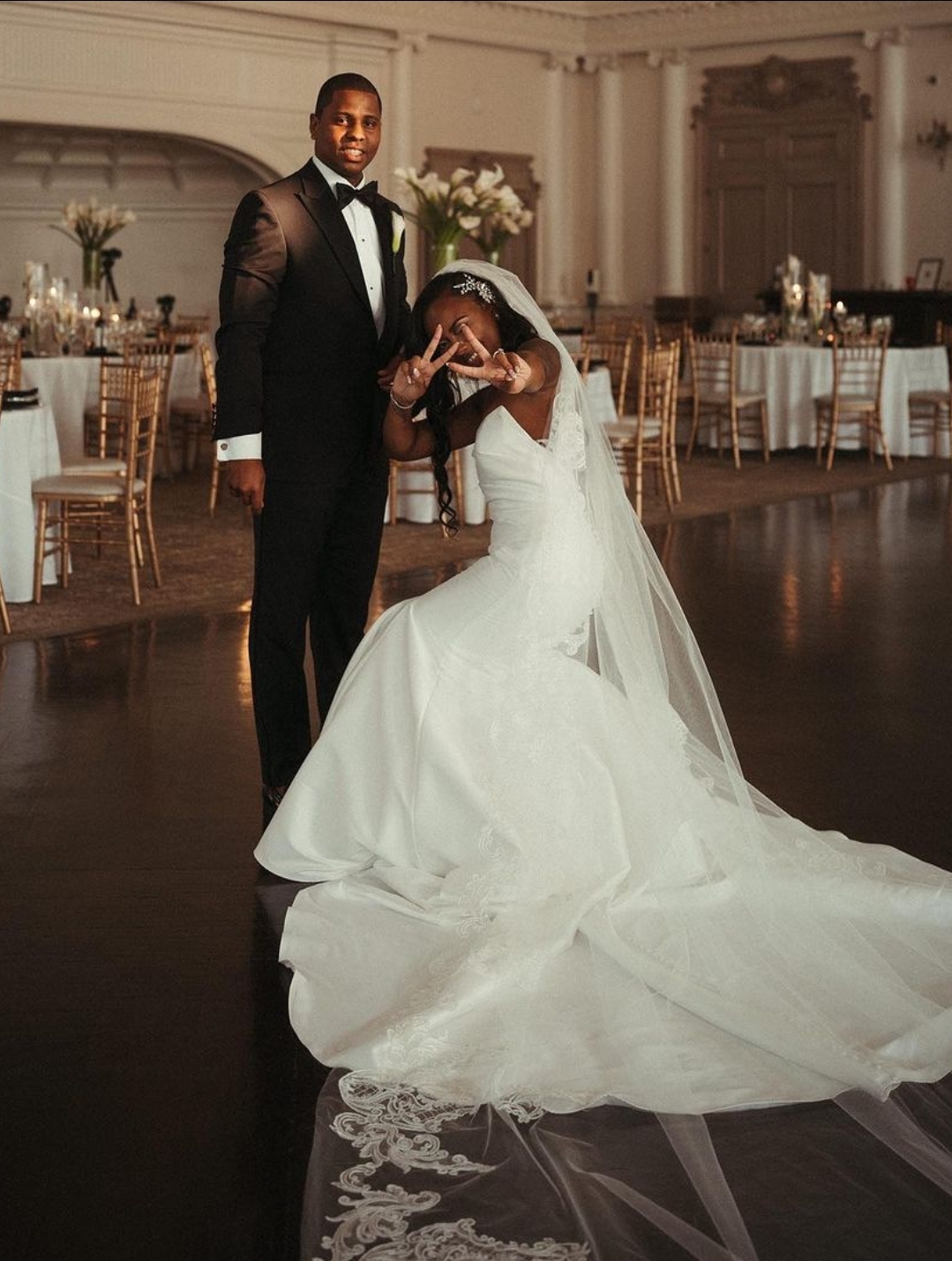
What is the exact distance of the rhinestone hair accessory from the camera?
137 inches

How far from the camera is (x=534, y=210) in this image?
55.3 feet

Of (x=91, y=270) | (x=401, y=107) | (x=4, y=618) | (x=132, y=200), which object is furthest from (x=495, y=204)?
(x=132, y=200)

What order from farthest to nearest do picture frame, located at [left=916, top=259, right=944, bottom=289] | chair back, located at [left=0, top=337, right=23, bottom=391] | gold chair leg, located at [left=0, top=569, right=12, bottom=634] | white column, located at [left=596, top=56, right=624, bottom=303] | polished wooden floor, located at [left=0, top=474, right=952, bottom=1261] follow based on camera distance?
1. white column, located at [left=596, top=56, right=624, bottom=303]
2. picture frame, located at [left=916, top=259, right=944, bottom=289]
3. chair back, located at [left=0, top=337, right=23, bottom=391]
4. gold chair leg, located at [left=0, top=569, right=12, bottom=634]
5. polished wooden floor, located at [left=0, top=474, right=952, bottom=1261]

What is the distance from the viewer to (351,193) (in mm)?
3834

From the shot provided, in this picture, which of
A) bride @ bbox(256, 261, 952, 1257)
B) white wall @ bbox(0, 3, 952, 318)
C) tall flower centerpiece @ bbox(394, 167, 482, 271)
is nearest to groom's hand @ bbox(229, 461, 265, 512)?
bride @ bbox(256, 261, 952, 1257)

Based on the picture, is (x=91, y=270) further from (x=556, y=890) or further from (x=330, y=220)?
(x=556, y=890)

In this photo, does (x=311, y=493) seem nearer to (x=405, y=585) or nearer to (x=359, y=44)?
(x=405, y=585)

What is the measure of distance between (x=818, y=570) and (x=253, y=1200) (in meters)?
6.03

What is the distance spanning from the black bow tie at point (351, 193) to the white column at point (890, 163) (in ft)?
40.6

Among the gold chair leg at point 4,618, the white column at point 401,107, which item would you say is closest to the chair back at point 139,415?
the gold chair leg at point 4,618

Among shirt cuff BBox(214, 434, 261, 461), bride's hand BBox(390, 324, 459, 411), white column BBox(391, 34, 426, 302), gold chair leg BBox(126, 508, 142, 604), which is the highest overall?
white column BBox(391, 34, 426, 302)

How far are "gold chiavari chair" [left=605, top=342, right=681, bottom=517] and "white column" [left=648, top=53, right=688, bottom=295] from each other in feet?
22.0

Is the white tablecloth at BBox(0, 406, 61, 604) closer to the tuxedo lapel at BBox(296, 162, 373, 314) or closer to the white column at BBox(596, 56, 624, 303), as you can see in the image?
the tuxedo lapel at BBox(296, 162, 373, 314)

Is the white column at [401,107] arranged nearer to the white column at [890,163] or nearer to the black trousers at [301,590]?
the white column at [890,163]
